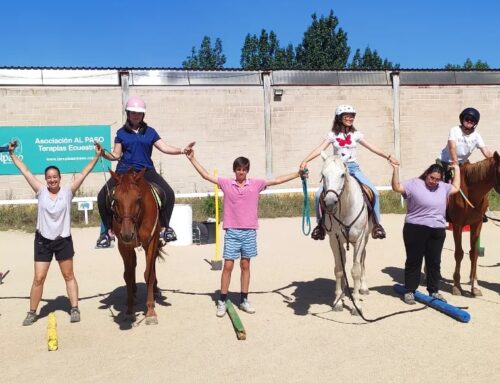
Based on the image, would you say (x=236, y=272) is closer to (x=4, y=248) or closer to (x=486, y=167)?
(x=486, y=167)

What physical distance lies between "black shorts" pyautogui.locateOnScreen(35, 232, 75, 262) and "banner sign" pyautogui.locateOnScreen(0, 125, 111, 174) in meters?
11.7

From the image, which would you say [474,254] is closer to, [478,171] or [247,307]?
[478,171]

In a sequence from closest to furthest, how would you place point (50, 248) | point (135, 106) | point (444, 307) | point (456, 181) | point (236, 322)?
point (236, 322), point (50, 248), point (444, 307), point (135, 106), point (456, 181)

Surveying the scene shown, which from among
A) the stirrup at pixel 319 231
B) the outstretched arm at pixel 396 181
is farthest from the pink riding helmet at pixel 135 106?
the outstretched arm at pixel 396 181

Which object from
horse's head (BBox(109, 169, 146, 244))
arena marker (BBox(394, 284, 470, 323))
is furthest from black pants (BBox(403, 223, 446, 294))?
horse's head (BBox(109, 169, 146, 244))

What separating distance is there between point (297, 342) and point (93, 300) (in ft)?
→ 11.2

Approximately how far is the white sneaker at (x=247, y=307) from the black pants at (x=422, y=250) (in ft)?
7.00

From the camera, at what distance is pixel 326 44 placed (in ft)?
144

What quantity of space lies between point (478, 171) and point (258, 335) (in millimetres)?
3848

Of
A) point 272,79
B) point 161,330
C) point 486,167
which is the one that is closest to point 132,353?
point 161,330

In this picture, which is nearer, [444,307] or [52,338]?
[52,338]

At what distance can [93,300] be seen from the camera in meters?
7.62

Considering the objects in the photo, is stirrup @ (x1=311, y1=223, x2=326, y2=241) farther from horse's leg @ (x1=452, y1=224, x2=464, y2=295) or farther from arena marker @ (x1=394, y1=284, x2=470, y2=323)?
horse's leg @ (x1=452, y1=224, x2=464, y2=295)

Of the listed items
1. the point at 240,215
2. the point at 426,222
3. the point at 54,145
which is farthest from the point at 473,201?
the point at 54,145
